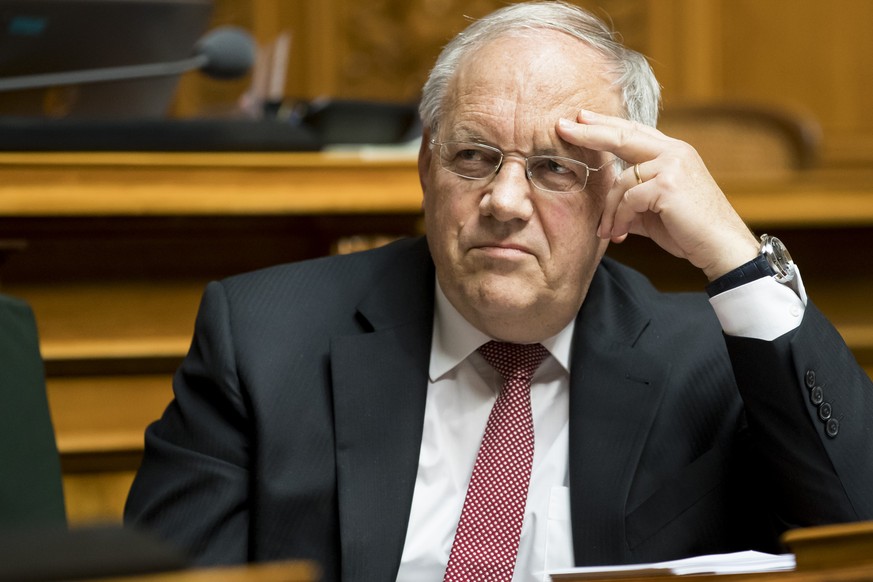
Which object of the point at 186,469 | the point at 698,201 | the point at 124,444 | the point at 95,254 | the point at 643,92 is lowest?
the point at 124,444

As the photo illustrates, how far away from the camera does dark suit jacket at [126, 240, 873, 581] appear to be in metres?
1.47

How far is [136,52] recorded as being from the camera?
2.20m

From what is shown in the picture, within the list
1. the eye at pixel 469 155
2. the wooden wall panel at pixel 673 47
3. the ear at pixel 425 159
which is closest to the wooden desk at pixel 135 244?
the ear at pixel 425 159

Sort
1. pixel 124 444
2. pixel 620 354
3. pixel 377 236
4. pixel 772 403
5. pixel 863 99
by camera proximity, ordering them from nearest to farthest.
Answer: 1. pixel 772 403
2. pixel 620 354
3. pixel 124 444
4. pixel 377 236
5. pixel 863 99

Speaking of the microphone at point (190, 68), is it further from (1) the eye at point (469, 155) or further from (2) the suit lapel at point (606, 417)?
(2) the suit lapel at point (606, 417)

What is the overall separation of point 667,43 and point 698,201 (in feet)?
11.4

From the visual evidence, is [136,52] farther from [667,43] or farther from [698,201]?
[667,43]

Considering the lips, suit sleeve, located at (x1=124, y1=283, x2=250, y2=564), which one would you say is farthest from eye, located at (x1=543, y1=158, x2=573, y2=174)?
suit sleeve, located at (x1=124, y1=283, x2=250, y2=564)

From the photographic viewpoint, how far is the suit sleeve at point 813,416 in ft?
4.73

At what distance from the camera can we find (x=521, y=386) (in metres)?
1.60

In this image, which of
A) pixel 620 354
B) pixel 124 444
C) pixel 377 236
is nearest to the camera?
pixel 620 354

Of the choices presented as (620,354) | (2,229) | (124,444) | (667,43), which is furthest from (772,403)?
(667,43)

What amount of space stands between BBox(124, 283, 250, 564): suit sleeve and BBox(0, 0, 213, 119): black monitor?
31.2 inches

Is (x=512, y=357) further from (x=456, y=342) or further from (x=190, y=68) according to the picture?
(x=190, y=68)
